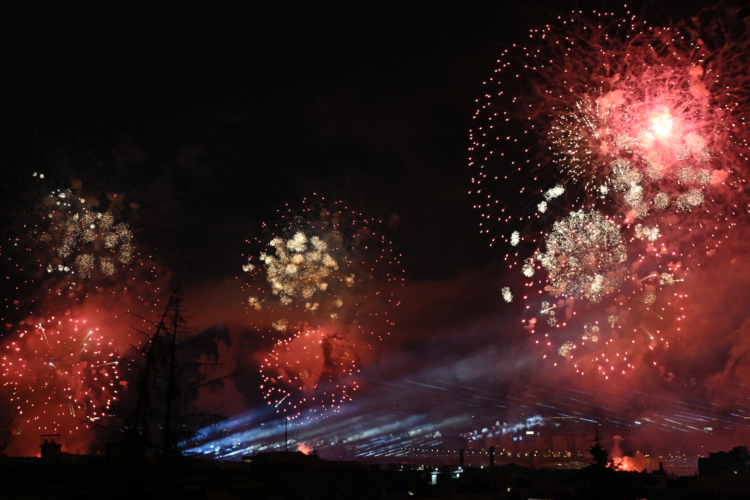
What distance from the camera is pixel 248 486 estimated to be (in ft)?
A: 95.1

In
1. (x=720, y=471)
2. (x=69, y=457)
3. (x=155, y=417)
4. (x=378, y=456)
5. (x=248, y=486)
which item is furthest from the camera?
(x=378, y=456)

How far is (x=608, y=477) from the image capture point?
33281mm

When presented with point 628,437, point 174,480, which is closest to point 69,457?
point 174,480

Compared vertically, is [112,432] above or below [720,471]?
above

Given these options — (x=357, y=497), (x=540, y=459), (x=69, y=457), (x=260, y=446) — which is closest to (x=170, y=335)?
(x=357, y=497)

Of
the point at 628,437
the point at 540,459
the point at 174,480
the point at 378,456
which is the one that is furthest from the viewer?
the point at 628,437

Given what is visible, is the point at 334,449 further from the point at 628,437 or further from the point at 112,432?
the point at 112,432

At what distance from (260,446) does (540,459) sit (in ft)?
205

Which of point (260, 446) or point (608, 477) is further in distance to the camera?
point (260, 446)

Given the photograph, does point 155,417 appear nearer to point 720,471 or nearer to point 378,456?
point 720,471

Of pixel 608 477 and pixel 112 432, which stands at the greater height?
pixel 112 432

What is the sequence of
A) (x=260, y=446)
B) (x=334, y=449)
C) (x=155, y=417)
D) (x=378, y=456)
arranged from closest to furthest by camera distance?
1. (x=155, y=417)
2. (x=260, y=446)
3. (x=334, y=449)
4. (x=378, y=456)

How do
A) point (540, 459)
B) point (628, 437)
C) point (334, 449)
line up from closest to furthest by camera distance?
1. point (334, 449)
2. point (540, 459)
3. point (628, 437)

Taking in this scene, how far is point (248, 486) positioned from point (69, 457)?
89.7ft
